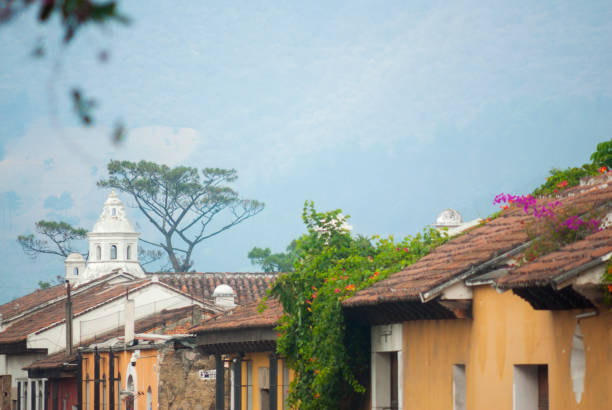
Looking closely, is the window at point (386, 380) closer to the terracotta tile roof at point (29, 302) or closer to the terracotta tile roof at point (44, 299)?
the terracotta tile roof at point (44, 299)

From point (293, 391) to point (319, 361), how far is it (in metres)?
1.20

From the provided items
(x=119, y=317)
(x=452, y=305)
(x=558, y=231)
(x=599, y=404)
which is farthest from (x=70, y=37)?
(x=119, y=317)

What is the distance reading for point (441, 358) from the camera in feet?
42.4

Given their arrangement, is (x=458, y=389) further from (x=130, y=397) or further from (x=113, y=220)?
(x=113, y=220)

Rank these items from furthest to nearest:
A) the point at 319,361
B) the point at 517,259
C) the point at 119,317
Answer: the point at 119,317 → the point at 319,361 → the point at 517,259

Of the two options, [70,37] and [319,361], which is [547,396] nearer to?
[319,361]

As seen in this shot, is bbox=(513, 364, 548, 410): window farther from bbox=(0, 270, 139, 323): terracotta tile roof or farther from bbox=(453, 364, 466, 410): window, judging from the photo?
bbox=(0, 270, 139, 323): terracotta tile roof

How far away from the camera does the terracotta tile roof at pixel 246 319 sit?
19.0 m

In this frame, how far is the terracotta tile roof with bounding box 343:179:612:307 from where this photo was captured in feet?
39.0

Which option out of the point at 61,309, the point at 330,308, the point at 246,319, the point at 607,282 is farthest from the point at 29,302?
the point at 607,282

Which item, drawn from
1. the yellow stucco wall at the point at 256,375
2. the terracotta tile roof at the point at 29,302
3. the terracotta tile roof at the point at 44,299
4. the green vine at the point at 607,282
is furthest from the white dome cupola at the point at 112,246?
the green vine at the point at 607,282

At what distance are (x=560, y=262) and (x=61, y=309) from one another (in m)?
34.0

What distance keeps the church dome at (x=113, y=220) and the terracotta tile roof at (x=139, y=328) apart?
61.8 ft

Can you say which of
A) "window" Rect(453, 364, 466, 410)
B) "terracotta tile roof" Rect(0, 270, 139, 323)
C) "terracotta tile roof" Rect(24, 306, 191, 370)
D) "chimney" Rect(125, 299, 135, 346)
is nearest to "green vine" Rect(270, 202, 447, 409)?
"window" Rect(453, 364, 466, 410)
